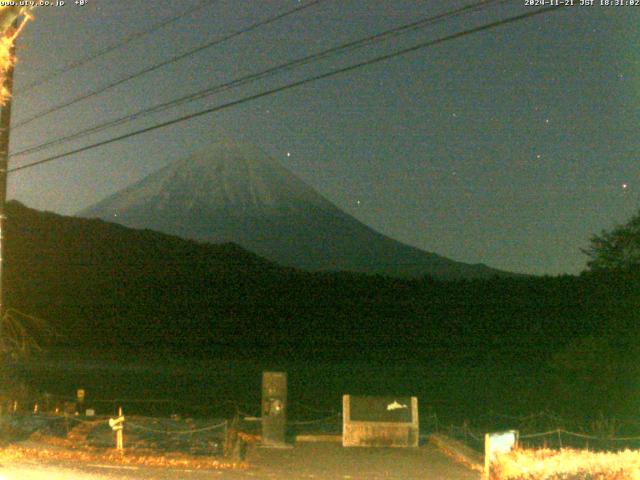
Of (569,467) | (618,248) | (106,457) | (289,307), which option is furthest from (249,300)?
(569,467)

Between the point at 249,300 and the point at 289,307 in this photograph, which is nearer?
the point at 289,307

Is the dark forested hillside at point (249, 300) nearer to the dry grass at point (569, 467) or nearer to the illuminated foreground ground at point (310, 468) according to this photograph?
the illuminated foreground ground at point (310, 468)

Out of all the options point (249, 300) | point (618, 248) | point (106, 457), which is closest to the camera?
point (106, 457)

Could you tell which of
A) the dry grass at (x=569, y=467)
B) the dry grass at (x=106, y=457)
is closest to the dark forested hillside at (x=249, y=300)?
the dry grass at (x=106, y=457)

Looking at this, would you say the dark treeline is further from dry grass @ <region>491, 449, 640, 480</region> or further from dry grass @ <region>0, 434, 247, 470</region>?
dry grass @ <region>491, 449, 640, 480</region>

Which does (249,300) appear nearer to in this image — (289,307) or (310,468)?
(289,307)

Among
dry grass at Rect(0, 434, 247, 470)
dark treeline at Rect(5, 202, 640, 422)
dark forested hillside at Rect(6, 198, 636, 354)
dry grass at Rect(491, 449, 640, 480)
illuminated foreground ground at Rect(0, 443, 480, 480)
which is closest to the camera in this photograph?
dry grass at Rect(491, 449, 640, 480)

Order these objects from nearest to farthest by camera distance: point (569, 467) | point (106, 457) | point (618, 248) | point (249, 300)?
point (569, 467), point (106, 457), point (618, 248), point (249, 300)

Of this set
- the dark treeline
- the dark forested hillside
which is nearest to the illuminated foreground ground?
the dark treeline
